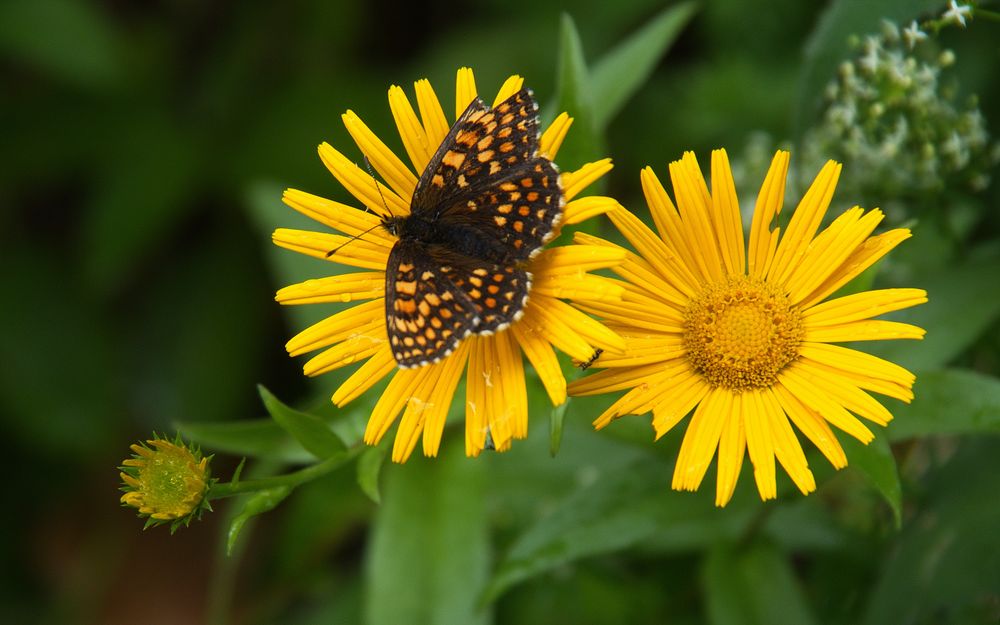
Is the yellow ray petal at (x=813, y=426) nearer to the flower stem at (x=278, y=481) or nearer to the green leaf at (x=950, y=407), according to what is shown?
the green leaf at (x=950, y=407)

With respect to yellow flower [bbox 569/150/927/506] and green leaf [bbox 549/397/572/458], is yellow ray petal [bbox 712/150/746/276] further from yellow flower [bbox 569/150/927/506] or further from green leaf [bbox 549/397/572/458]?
green leaf [bbox 549/397/572/458]

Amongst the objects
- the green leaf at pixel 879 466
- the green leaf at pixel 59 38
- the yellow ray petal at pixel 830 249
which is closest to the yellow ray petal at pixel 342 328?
the yellow ray petal at pixel 830 249

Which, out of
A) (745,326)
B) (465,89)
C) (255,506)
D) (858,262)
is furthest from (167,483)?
(858,262)

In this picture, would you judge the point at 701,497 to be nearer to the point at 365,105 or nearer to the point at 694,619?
the point at 694,619

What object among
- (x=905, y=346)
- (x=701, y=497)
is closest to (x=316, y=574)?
(x=701, y=497)

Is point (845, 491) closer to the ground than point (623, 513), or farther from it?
closer to the ground
